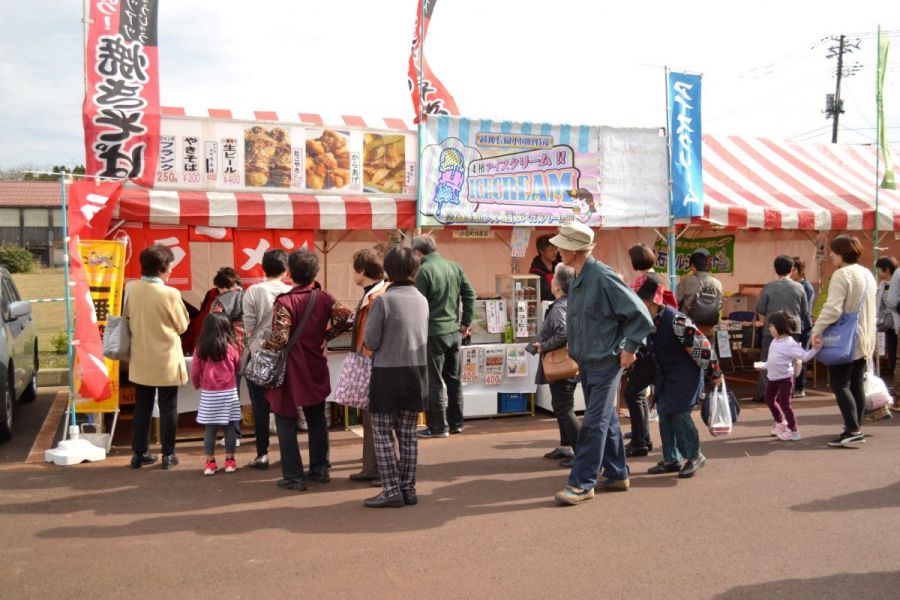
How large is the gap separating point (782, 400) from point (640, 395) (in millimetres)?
1689

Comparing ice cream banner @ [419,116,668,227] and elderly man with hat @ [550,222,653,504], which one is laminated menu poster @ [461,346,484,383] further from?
elderly man with hat @ [550,222,653,504]

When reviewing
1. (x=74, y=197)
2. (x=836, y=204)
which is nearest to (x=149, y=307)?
(x=74, y=197)

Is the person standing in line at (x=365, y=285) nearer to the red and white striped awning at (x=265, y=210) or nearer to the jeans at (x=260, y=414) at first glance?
the jeans at (x=260, y=414)

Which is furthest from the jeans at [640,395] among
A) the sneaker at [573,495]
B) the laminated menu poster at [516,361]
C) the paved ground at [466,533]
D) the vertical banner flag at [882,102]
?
the vertical banner flag at [882,102]

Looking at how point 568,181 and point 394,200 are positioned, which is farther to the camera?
point 568,181

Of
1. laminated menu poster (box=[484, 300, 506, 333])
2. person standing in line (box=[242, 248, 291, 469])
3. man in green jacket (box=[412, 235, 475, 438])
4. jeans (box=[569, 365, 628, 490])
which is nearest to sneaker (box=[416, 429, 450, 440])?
man in green jacket (box=[412, 235, 475, 438])

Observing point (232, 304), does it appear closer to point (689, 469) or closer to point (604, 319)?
point (604, 319)

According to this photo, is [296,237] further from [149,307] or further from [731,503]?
[731,503]

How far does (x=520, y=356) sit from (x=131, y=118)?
4618 mm

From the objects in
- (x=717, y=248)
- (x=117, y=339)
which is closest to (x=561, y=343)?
(x=117, y=339)

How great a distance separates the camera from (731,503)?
210 inches

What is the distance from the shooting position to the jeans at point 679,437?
19.7ft

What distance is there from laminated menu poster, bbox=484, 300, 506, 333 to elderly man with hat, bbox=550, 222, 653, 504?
10.5ft

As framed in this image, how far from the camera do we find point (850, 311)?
681 cm
